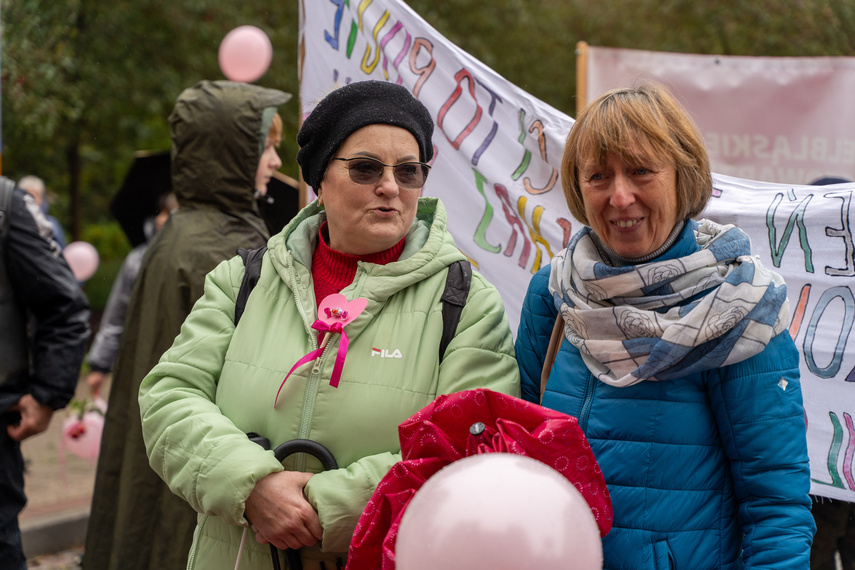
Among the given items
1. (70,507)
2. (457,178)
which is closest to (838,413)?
(457,178)

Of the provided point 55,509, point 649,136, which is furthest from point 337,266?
point 55,509

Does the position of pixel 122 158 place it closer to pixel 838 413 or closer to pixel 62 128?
pixel 62 128

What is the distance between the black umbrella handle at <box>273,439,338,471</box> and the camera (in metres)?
2.15

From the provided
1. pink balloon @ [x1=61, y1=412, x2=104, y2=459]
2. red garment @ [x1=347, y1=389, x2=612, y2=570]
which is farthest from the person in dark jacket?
pink balloon @ [x1=61, y1=412, x2=104, y2=459]

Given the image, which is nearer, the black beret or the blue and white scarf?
the blue and white scarf

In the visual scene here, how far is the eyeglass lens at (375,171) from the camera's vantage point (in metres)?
2.32

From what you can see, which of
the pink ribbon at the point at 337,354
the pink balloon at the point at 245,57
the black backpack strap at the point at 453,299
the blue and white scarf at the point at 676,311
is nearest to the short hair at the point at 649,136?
the blue and white scarf at the point at 676,311

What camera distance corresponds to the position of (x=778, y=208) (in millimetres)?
2971

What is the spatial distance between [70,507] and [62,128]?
817cm

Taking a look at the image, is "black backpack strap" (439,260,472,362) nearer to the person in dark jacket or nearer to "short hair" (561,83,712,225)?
"short hair" (561,83,712,225)

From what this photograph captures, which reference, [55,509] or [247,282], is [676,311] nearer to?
[247,282]

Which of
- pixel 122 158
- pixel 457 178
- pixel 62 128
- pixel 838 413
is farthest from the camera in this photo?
pixel 122 158

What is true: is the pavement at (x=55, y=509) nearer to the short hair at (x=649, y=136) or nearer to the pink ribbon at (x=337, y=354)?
the pink ribbon at (x=337, y=354)

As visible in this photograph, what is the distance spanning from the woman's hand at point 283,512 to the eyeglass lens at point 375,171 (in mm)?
750
